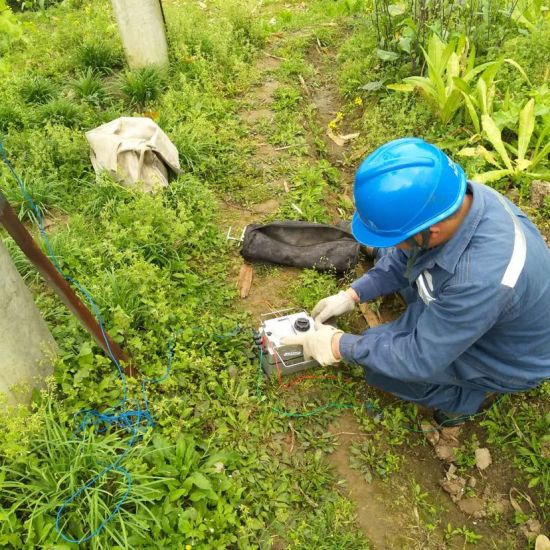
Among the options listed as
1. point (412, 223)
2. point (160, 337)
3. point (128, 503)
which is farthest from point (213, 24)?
point (128, 503)

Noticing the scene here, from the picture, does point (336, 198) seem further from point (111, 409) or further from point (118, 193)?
point (111, 409)

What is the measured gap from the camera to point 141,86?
538 centimetres

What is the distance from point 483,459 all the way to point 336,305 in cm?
139

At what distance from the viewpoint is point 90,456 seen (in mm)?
2424

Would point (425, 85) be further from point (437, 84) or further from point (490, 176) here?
point (490, 176)

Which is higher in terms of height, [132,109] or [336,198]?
[132,109]

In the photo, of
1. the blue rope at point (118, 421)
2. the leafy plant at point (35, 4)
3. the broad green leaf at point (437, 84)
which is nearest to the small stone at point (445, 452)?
the blue rope at point (118, 421)

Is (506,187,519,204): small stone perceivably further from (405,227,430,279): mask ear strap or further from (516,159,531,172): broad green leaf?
(405,227,430,279): mask ear strap

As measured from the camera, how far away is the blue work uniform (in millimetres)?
2174

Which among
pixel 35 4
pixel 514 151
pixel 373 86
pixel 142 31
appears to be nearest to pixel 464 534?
pixel 514 151

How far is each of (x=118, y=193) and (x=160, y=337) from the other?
1577 millimetres

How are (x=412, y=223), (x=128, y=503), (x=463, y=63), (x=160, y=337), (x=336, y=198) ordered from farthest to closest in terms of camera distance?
(x=463, y=63)
(x=336, y=198)
(x=160, y=337)
(x=128, y=503)
(x=412, y=223)

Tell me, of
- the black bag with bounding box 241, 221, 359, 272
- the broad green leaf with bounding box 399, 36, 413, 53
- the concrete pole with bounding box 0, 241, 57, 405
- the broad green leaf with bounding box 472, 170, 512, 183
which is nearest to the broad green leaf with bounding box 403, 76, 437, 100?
the broad green leaf with bounding box 399, 36, 413, 53

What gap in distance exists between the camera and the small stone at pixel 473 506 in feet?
9.29
